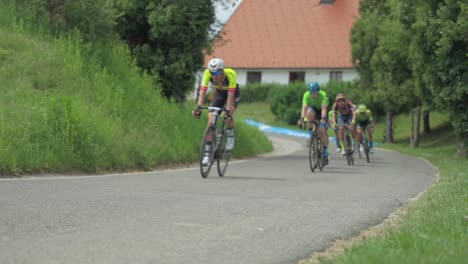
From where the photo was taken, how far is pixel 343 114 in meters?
21.7

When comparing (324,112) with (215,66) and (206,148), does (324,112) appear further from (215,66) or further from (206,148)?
(215,66)

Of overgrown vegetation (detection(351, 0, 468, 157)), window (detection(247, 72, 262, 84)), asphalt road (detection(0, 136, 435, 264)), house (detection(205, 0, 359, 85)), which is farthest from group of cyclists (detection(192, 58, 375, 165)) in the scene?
window (detection(247, 72, 262, 84))

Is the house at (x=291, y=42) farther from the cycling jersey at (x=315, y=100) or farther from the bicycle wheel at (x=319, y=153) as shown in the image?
the cycling jersey at (x=315, y=100)

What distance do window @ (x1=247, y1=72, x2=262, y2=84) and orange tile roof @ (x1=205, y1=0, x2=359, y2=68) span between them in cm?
167

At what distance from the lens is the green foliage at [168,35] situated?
23312 millimetres

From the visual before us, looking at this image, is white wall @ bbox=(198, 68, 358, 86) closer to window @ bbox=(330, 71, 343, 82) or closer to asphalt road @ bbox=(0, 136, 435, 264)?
window @ bbox=(330, 71, 343, 82)

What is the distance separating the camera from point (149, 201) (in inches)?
366

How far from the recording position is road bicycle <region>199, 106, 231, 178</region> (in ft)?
44.6

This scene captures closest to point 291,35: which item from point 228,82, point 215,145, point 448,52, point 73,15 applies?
point 448,52

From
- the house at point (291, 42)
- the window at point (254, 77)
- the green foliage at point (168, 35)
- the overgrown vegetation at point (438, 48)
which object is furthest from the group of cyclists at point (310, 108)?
the window at point (254, 77)

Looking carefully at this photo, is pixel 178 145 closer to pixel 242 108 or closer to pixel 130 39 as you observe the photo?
pixel 130 39

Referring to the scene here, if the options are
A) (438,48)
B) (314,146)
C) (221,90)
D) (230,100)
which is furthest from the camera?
(438,48)

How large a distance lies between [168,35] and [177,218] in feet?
52.3

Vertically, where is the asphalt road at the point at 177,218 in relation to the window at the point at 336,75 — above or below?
below
